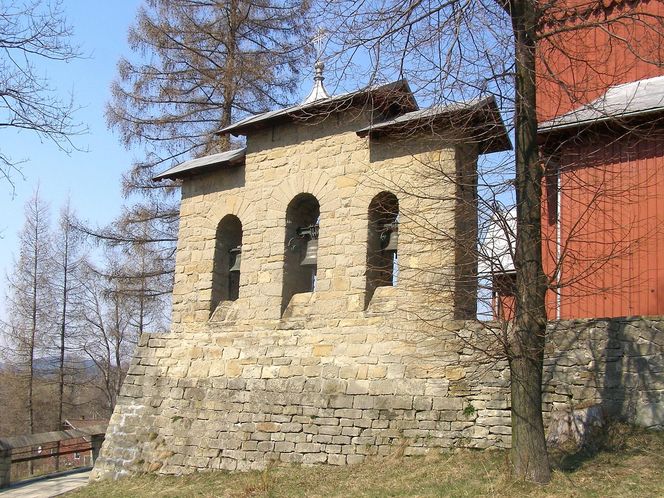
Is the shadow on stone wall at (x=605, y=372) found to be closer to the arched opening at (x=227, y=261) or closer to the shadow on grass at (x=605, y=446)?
the shadow on grass at (x=605, y=446)

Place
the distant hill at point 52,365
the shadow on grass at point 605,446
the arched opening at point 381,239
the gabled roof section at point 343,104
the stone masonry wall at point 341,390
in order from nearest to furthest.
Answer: the shadow on grass at point 605,446, the stone masonry wall at point 341,390, the gabled roof section at point 343,104, the arched opening at point 381,239, the distant hill at point 52,365

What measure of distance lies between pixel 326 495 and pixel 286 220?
4.36 meters

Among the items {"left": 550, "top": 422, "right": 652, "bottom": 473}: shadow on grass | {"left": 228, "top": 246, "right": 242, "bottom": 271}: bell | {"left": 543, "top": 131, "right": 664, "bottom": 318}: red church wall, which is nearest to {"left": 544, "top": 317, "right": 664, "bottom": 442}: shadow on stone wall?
{"left": 550, "top": 422, "right": 652, "bottom": 473}: shadow on grass

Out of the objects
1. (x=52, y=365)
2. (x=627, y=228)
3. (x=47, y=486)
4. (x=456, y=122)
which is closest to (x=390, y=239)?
(x=456, y=122)

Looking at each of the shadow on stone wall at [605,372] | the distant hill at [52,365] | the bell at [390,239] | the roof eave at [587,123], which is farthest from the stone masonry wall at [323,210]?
the distant hill at [52,365]

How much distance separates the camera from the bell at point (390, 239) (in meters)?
10.3

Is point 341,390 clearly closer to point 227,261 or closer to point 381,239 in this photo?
point 381,239

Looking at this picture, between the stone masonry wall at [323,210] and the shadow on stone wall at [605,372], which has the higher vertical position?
the stone masonry wall at [323,210]

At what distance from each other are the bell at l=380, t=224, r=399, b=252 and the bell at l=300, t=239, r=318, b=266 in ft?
3.44

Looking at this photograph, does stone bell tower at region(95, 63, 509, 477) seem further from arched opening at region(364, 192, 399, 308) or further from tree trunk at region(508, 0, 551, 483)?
tree trunk at region(508, 0, 551, 483)

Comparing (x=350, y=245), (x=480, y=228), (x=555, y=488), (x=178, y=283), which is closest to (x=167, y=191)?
(x=178, y=283)

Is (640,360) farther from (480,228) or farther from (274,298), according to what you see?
(274,298)

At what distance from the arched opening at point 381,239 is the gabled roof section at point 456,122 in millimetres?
941

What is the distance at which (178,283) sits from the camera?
12.1m
